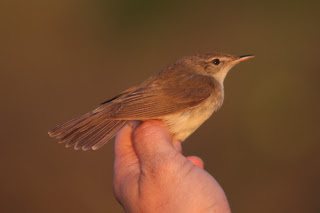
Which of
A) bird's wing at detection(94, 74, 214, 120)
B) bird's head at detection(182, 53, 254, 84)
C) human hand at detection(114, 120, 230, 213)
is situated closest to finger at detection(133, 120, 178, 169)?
human hand at detection(114, 120, 230, 213)

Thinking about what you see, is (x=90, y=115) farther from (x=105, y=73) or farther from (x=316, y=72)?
(x=316, y=72)

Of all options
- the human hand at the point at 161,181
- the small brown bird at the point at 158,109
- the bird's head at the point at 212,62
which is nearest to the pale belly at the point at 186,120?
the small brown bird at the point at 158,109

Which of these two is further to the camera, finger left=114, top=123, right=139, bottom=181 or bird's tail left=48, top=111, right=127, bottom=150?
bird's tail left=48, top=111, right=127, bottom=150

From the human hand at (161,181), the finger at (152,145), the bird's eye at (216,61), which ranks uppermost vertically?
the bird's eye at (216,61)

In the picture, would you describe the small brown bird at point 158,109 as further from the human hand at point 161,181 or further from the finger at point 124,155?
the human hand at point 161,181

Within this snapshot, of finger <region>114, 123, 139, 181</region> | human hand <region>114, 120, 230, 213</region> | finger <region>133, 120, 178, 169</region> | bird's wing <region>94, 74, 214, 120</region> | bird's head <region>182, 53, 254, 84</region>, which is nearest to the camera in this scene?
human hand <region>114, 120, 230, 213</region>

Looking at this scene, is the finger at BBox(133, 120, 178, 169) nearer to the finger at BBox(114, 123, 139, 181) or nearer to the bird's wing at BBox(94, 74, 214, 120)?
the finger at BBox(114, 123, 139, 181)
